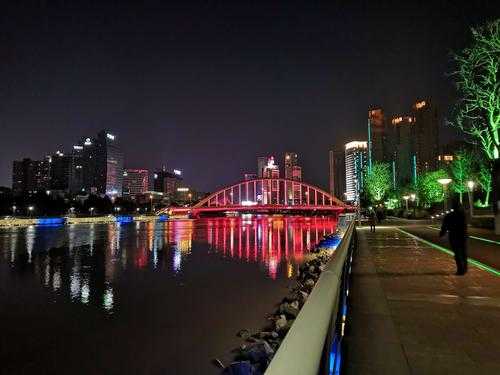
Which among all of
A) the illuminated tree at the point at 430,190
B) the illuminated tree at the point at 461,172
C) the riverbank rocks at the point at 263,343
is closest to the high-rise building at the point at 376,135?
the illuminated tree at the point at 430,190

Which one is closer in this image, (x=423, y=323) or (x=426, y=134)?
(x=423, y=323)

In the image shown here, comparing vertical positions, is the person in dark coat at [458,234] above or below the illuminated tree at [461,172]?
below

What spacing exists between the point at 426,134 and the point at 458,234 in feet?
437

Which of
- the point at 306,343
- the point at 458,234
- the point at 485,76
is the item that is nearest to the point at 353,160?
the point at 485,76

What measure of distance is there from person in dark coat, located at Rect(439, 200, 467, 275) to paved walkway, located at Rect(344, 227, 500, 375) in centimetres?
29

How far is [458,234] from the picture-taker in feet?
32.4

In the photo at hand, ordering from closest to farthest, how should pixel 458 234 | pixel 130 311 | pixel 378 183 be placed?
pixel 458 234 → pixel 130 311 → pixel 378 183

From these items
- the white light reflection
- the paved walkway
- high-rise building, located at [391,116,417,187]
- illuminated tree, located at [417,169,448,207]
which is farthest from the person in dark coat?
high-rise building, located at [391,116,417,187]

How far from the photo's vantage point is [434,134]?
134 metres

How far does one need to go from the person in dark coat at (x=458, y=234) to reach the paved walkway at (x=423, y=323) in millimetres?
293

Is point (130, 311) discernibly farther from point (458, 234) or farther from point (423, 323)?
point (423, 323)

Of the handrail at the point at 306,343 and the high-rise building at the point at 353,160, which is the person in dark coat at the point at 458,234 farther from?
the high-rise building at the point at 353,160

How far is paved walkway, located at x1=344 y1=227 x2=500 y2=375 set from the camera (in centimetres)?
441

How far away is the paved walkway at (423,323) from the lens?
4.41m
